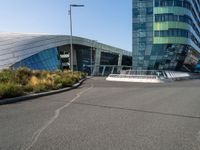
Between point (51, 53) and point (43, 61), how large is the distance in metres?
5.69

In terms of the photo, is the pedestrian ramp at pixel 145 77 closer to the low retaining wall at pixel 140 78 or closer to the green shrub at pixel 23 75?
the low retaining wall at pixel 140 78

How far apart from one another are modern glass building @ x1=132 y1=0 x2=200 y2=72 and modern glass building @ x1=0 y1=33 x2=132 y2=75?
5.63 m

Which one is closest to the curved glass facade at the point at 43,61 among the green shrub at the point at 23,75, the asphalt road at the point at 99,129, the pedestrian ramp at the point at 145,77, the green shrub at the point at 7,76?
the pedestrian ramp at the point at 145,77

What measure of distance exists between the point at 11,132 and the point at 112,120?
2775 mm

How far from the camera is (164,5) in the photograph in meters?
60.2

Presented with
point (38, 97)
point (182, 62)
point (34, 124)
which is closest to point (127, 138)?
point (34, 124)

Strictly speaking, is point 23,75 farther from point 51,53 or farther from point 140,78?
point 51,53

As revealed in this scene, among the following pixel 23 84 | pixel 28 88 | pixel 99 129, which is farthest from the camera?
pixel 23 84

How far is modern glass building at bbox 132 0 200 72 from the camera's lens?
5962 cm

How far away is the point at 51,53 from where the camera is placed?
61.0 m

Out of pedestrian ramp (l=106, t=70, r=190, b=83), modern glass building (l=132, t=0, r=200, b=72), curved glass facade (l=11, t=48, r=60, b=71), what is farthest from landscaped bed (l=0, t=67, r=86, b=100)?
modern glass building (l=132, t=0, r=200, b=72)

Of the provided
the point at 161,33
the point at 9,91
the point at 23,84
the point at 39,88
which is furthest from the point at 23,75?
the point at 161,33

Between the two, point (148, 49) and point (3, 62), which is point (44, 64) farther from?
point (148, 49)

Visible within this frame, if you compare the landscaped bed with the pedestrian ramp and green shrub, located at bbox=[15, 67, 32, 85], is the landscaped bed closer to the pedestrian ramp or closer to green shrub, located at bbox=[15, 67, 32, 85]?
green shrub, located at bbox=[15, 67, 32, 85]
